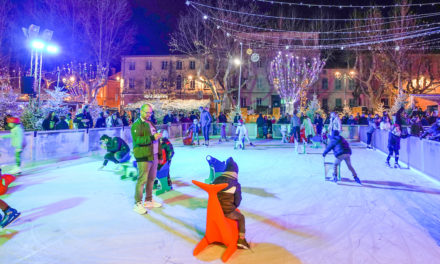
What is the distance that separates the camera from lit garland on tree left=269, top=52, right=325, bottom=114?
36.1 m

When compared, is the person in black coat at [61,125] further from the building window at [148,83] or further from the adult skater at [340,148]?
the building window at [148,83]

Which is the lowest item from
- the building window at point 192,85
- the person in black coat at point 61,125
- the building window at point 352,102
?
the person in black coat at point 61,125

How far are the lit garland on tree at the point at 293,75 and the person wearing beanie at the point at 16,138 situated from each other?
30244 millimetres

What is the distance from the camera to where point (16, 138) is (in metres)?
8.46

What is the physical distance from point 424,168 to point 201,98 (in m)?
36.7

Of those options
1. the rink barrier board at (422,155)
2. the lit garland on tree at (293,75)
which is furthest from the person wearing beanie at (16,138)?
the lit garland on tree at (293,75)

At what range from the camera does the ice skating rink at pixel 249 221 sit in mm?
3740

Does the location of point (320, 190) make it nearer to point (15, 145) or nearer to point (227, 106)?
point (15, 145)

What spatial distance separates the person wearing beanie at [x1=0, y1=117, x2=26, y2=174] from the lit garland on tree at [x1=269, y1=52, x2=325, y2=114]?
99.2 ft

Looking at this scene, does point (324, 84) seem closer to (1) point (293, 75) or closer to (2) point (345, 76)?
(2) point (345, 76)

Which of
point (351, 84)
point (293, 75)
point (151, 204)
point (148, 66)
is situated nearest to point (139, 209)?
point (151, 204)

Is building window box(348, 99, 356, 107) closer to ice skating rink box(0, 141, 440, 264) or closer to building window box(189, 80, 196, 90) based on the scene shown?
building window box(189, 80, 196, 90)

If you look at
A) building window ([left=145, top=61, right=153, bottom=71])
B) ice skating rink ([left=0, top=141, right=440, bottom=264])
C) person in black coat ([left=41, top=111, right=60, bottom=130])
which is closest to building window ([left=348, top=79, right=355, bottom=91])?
building window ([left=145, top=61, right=153, bottom=71])

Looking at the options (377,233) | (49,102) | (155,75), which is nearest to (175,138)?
(49,102)
